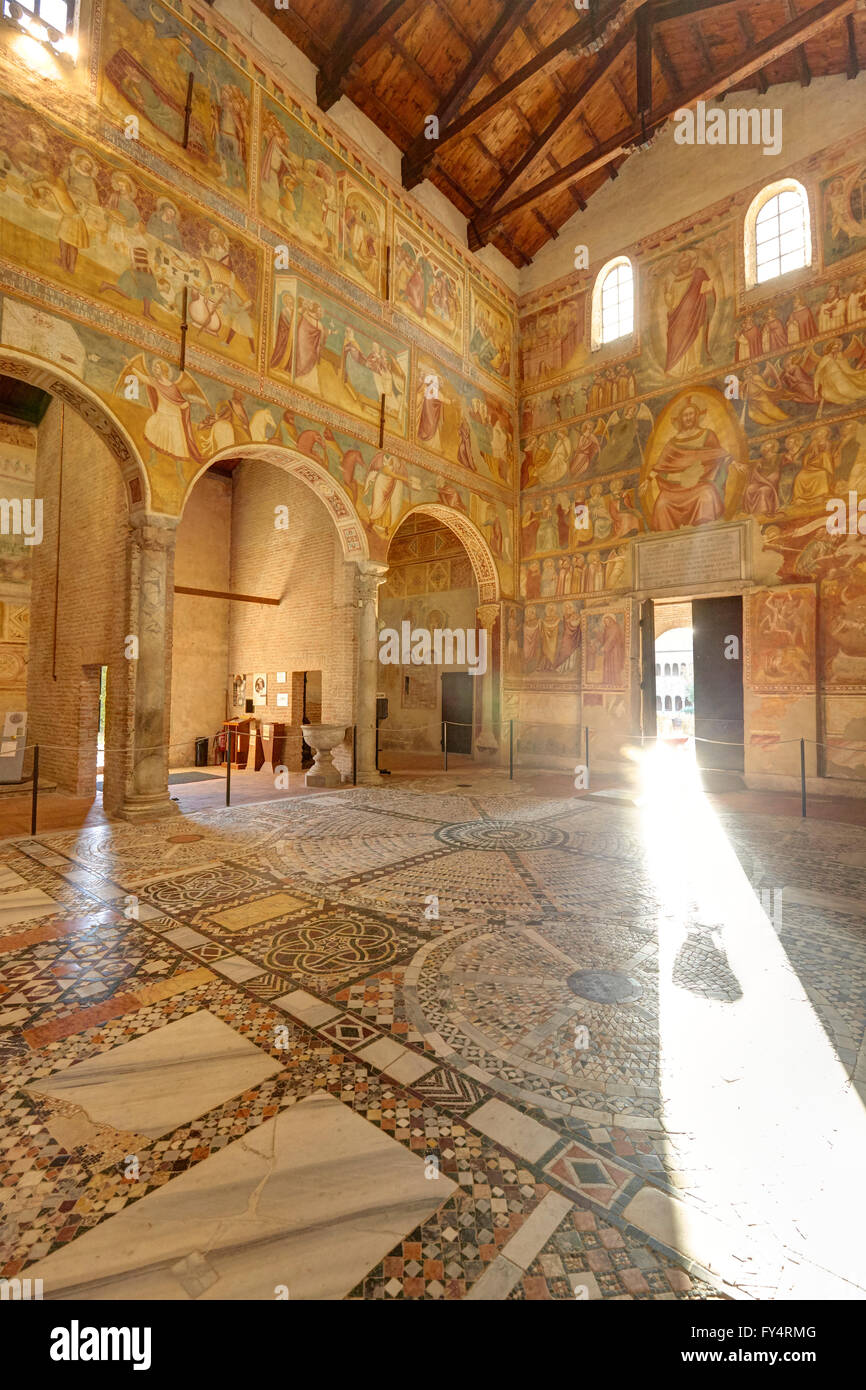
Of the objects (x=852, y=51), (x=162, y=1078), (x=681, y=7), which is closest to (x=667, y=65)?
(x=681, y=7)

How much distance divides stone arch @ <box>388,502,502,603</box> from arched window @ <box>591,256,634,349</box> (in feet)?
17.0

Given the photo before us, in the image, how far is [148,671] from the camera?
765 cm

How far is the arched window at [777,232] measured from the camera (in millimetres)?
10633

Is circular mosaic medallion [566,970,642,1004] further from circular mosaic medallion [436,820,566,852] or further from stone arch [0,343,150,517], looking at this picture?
stone arch [0,343,150,517]

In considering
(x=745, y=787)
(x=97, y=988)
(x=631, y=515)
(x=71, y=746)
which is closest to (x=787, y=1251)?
(x=97, y=988)

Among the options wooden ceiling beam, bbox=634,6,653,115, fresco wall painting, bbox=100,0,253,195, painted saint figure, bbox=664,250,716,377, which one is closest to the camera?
fresco wall painting, bbox=100,0,253,195

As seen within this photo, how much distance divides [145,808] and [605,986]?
20.8ft

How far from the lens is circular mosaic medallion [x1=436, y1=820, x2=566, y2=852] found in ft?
20.6

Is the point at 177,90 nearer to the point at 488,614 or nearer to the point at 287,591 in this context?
the point at 287,591

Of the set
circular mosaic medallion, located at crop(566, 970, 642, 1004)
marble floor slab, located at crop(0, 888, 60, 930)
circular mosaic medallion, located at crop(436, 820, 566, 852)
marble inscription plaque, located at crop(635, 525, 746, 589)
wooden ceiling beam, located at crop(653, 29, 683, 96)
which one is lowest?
circular mosaic medallion, located at crop(566, 970, 642, 1004)

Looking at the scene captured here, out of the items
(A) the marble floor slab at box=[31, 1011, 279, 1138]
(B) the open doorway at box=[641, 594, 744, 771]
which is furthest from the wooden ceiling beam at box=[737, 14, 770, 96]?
(A) the marble floor slab at box=[31, 1011, 279, 1138]

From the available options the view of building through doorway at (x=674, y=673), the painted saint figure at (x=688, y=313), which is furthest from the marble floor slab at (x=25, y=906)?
the view of building through doorway at (x=674, y=673)

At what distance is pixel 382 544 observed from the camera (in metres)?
10.9
